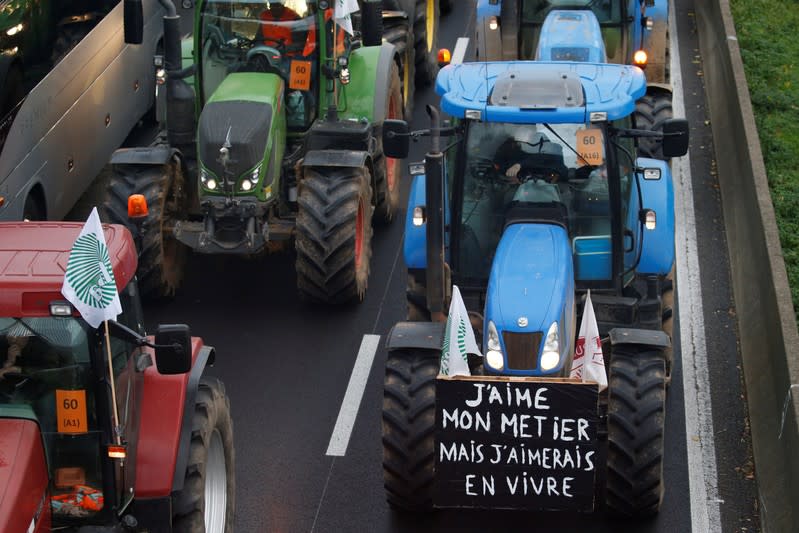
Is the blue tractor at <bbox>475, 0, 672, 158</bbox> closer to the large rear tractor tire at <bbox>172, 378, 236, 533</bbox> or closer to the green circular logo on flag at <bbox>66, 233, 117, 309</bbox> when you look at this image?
the large rear tractor tire at <bbox>172, 378, 236, 533</bbox>

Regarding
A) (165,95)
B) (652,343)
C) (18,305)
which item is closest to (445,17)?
(165,95)

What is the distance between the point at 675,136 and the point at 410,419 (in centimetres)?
259

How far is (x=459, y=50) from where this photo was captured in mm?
18938

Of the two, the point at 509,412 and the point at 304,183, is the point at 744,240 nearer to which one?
the point at 304,183

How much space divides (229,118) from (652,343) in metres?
4.47

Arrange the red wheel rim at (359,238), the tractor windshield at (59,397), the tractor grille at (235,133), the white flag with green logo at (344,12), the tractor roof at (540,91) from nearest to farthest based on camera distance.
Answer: the tractor windshield at (59,397) < the tractor roof at (540,91) < the tractor grille at (235,133) < the white flag with green logo at (344,12) < the red wheel rim at (359,238)

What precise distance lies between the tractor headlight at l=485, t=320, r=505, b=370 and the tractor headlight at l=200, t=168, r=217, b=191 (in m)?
3.90

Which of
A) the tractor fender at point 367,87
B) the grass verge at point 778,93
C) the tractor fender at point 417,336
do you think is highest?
the tractor fender at point 417,336

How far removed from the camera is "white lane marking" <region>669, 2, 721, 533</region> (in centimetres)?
966

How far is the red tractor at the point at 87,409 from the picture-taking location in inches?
272

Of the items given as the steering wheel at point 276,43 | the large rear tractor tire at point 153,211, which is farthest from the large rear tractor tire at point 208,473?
the steering wheel at point 276,43

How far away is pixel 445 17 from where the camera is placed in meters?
20.3

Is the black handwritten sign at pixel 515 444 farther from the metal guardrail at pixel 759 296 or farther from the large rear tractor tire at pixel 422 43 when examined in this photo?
the large rear tractor tire at pixel 422 43

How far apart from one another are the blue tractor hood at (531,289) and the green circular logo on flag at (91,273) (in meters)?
2.62
